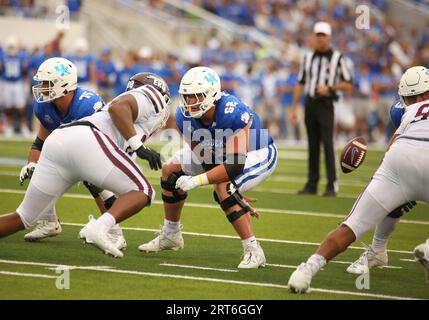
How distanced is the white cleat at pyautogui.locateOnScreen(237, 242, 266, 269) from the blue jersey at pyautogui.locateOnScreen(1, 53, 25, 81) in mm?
12247

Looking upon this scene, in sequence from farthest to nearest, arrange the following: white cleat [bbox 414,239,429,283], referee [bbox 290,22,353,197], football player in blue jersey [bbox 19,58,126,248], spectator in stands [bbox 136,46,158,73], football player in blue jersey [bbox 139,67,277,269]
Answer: spectator in stands [bbox 136,46,158,73]
referee [bbox 290,22,353,197]
football player in blue jersey [bbox 19,58,126,248]
football player in blue jersey [bbox 139,67,277,269]
white cleat [bbox 414,239,429,283]

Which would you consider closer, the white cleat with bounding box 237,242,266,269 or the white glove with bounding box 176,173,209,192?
the white glove with bounding box 176,173,209,192

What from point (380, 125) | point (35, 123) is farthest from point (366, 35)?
point (35, 123)

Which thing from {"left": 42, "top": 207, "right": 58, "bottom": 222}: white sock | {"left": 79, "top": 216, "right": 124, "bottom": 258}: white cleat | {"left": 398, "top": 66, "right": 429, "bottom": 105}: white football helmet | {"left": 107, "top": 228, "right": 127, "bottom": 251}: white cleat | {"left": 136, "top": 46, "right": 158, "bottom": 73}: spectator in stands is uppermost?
{"left": 398, "top": 66, "right": 429, "bottom": 105}: white football helmet

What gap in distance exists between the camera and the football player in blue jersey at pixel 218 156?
6.48 meters

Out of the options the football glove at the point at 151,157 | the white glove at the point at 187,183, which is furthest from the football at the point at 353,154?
the football glove at the point at 151,157

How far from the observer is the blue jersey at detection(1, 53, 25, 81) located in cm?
1809

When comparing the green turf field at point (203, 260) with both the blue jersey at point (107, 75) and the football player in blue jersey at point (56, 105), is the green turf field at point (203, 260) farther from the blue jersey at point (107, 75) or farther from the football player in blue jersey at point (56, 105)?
the blue jersey at point (107, 75)

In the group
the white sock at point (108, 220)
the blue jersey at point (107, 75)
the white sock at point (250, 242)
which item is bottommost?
the blue jersey at point (107, 75)

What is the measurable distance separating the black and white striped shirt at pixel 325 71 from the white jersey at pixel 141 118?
479 cm

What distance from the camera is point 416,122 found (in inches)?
235

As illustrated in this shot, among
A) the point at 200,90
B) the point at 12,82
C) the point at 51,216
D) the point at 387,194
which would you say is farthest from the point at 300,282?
the point at 12,82

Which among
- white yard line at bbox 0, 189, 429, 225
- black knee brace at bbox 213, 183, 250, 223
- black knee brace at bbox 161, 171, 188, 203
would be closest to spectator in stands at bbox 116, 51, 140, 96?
white yard line at bbox 0, 189, 429, 225

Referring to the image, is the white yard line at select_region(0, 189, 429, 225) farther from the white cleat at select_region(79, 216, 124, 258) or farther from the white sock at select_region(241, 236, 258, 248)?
the white cleat at select_region(79, 216, 124, 258)
